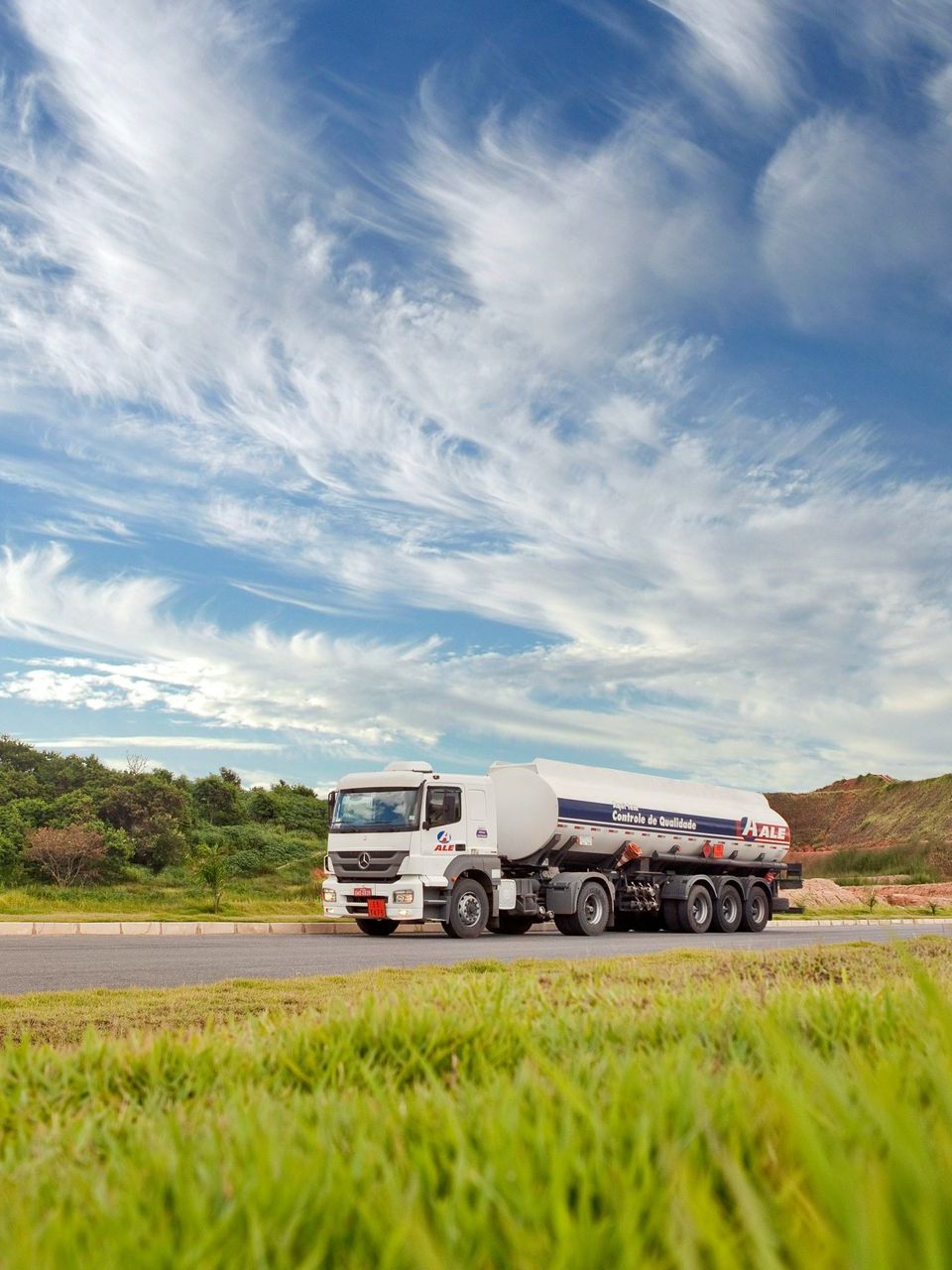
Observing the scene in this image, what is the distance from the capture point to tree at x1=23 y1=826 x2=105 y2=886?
37719 mm

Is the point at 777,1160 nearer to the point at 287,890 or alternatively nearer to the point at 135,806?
the point at 287,890

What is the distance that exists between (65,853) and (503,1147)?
1508 inches

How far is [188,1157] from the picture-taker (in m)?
2.47

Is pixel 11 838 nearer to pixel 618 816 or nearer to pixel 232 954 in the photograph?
pixel 618 816

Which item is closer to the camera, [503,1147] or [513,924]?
[503,1147]

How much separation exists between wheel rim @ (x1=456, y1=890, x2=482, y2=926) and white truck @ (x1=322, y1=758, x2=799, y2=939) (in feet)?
0.08

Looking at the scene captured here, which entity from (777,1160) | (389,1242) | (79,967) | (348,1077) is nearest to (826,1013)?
(348,1077)

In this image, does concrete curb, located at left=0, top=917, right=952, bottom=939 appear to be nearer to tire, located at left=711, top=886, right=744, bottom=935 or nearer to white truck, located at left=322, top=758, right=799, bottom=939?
white truck, located at left=322, top=758, right=799, bottom=939

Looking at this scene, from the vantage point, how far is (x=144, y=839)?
42000 mm

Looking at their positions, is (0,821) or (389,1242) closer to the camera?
(389,1242)

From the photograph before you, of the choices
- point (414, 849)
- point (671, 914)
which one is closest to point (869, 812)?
point (671, 914)

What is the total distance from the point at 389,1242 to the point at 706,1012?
2887 mm

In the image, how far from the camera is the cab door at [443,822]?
71.5 feet

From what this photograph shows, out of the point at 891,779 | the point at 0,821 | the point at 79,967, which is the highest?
the point at 891,779
